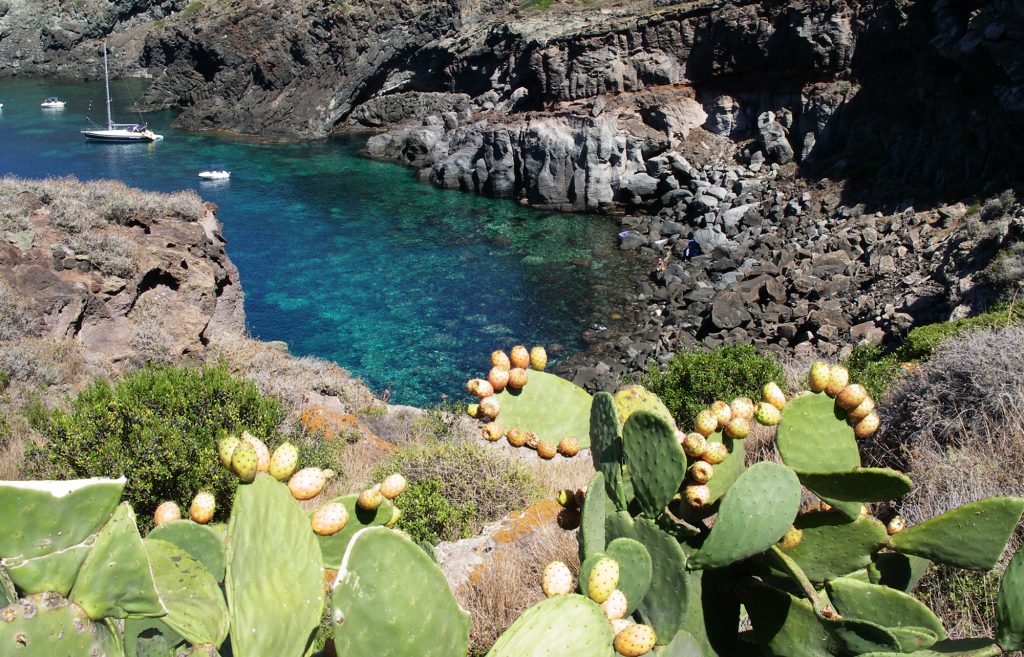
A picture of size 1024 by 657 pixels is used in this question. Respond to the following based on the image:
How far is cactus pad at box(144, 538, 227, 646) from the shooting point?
212 cm

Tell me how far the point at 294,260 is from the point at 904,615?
98.9ft

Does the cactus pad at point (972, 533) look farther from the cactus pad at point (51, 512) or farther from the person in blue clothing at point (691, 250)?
the person in blue clothing at point (691, 250)

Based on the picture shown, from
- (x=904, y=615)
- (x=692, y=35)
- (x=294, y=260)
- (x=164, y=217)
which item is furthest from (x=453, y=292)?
(x=904, y=615)

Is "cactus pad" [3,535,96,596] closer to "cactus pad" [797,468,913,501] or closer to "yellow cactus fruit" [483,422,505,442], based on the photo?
"yellow cactus fruit" [483,422,505,442]

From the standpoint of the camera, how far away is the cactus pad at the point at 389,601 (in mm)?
1851

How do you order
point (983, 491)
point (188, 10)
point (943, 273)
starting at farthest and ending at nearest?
1. point (188, 10)
2. point (943, 273)
3. point (983, 491)

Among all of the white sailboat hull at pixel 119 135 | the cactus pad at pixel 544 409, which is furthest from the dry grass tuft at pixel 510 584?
the white sailboat hull at pixel 119 135

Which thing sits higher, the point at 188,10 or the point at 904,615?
the point at 188,10

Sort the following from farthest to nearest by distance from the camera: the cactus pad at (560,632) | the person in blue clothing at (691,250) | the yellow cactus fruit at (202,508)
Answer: the person in blue clothing at (691,250) → the yellow cactus fruit at (202,508) → the cactus pad at (560,632)

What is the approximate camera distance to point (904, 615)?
2615 mm

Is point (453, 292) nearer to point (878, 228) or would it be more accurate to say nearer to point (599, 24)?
point (878, 228)

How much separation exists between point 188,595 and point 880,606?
2293 millimetres

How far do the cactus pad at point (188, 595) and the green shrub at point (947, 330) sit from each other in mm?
10514

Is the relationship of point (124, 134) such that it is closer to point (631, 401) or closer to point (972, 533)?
point (631, 401)
